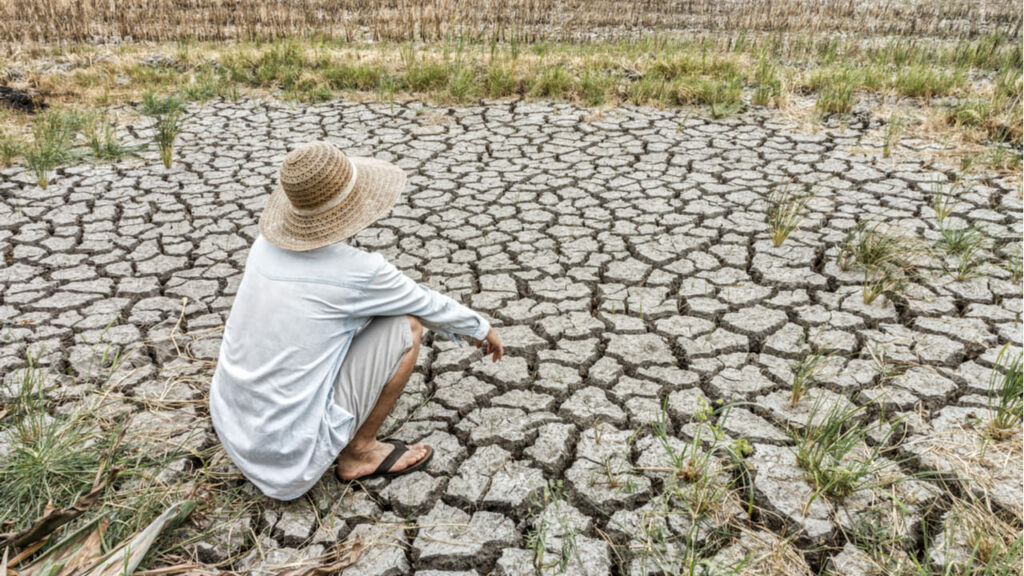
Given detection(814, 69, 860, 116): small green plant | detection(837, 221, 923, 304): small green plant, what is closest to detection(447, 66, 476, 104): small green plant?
detection(814, 69, 860, 116): small green plant

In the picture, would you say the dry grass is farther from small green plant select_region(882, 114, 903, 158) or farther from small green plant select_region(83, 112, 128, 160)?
small green plant select_region(882, 114, 903, 158)

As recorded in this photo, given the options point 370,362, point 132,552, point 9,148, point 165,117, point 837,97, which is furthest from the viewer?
point 837,97

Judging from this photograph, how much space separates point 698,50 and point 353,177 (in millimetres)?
6754

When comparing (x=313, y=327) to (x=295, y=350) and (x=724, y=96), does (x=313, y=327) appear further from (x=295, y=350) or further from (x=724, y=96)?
(x=724, y=96)

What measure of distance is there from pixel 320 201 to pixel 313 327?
0.37 metres

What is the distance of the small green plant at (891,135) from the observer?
5332 mm

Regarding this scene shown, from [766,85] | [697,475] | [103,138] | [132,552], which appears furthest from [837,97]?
[132,552]

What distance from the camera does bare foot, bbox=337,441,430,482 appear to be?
2.47 m

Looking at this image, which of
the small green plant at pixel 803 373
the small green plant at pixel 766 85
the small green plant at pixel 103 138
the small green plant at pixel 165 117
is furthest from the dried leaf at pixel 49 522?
the small green plant at pixel 766 85

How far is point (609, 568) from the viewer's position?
2170 millimetres

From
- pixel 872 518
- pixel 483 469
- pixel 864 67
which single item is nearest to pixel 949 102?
pixel 864 67

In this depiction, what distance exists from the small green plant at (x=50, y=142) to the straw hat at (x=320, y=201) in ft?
Result: 11.5

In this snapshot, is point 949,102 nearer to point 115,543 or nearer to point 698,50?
point 698,50

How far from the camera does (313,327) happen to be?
2227mm
